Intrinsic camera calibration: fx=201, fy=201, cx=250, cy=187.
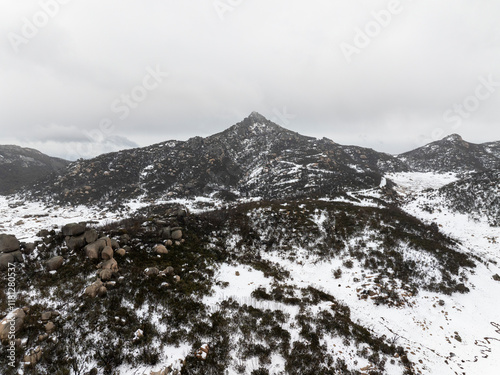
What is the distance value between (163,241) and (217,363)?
12650mm

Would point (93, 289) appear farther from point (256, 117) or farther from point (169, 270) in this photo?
point (256, 117)

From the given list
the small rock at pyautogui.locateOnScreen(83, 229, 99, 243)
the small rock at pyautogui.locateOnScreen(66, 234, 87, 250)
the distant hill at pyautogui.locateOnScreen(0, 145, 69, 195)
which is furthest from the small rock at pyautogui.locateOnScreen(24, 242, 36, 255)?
the distant hill at pyautogui.locateOnScreen(0, 145, 69, 195)

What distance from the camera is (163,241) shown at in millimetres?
18906

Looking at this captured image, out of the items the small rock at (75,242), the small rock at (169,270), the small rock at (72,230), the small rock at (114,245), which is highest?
the small rock at (72,230)

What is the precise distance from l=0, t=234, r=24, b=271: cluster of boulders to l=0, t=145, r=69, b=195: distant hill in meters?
106

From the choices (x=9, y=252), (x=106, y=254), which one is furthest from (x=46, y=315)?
(x=9, y=252)

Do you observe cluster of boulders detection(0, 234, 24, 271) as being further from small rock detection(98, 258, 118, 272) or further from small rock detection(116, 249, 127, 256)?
small rock detection(116, 249, 127, 256)

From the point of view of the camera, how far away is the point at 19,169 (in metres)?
113

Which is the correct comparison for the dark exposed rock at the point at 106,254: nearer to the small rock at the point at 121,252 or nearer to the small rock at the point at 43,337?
the small rock at the point at 121,252


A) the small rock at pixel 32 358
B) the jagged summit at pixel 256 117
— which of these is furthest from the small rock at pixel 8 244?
the jagged summit at pixel 256 117

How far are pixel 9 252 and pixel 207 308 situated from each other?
1400 cm

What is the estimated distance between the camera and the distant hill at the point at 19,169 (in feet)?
301

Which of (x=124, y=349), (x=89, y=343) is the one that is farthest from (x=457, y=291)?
(x=89, y=343)

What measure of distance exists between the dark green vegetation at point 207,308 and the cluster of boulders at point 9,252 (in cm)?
74
